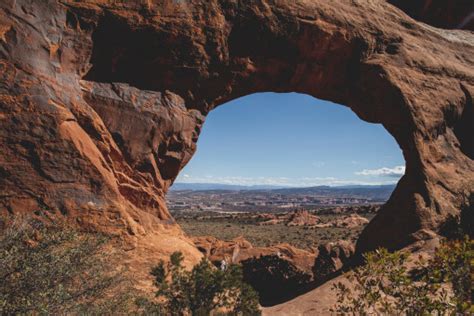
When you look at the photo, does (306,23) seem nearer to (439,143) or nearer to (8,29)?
(439,143)

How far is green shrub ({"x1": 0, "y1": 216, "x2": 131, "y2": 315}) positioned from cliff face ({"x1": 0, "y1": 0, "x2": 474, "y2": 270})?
297cm

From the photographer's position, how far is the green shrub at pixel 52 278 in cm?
506

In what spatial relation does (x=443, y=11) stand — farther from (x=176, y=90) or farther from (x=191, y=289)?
(x=191, y=289)

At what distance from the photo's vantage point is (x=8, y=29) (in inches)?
369

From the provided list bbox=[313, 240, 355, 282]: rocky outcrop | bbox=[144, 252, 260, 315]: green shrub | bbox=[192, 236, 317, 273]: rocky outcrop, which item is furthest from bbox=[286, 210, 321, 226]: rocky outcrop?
bbox=[144, 252, 260, 315]: green shrub

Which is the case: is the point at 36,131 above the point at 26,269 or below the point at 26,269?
above

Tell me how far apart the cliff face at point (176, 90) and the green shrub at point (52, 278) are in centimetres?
297

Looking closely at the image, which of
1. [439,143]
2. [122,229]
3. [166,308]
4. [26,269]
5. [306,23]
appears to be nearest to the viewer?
[26,269]

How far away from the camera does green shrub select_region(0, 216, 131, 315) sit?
506 cm

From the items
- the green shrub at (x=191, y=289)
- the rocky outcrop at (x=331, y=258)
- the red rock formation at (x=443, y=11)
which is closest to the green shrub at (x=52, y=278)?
the green shrub at (x=191, y=289)

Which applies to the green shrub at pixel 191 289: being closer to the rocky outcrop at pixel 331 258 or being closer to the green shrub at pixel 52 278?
the green shrub at pixel 52 278

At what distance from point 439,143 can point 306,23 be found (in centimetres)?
815

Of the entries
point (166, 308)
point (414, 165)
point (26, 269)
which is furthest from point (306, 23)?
point (26, 269)

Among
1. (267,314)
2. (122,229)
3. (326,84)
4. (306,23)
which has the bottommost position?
(267,314)
